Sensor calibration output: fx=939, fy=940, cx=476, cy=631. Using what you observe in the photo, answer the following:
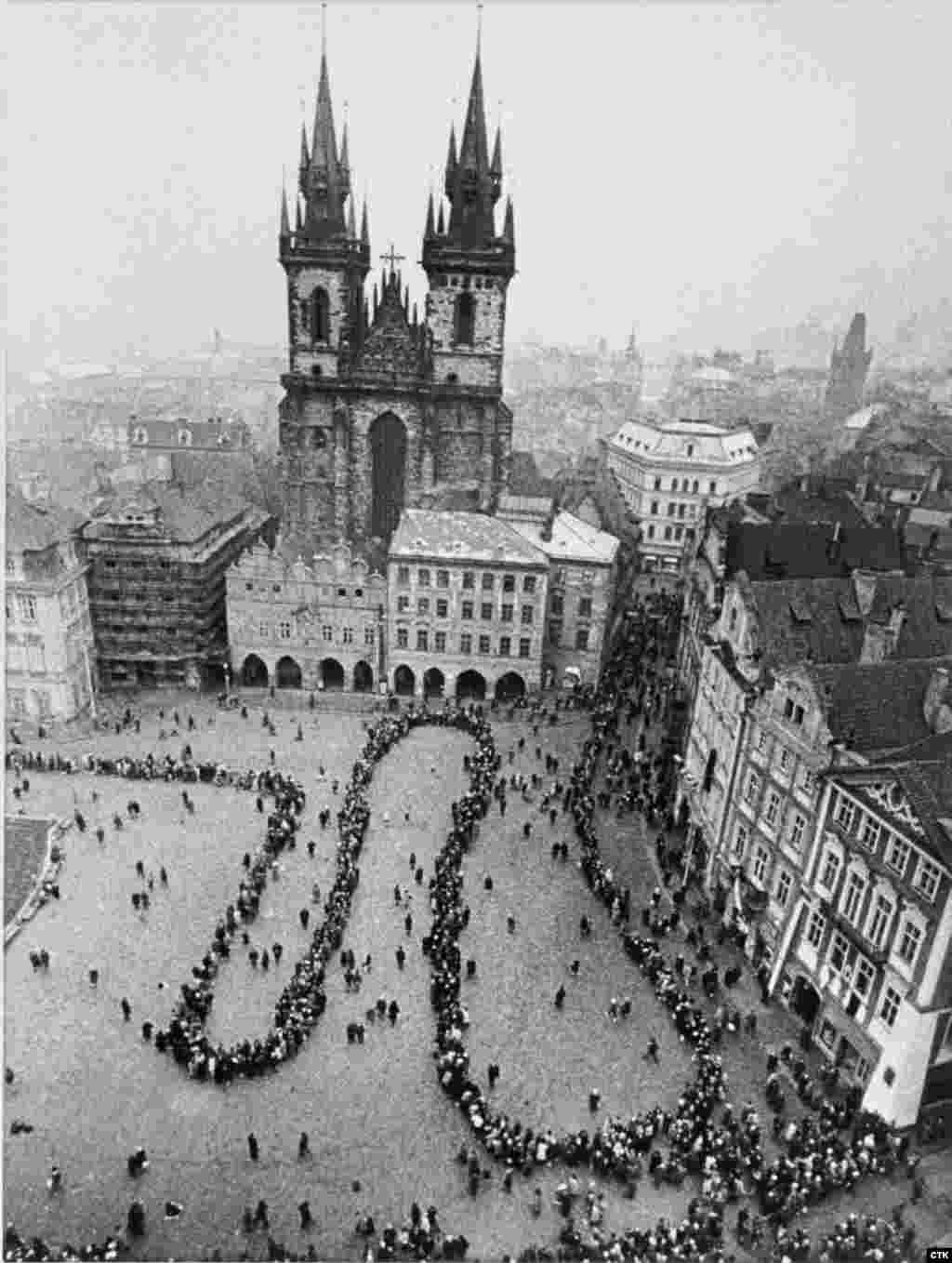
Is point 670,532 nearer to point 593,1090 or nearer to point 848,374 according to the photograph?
point 848,374

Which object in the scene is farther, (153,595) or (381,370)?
(381,370)

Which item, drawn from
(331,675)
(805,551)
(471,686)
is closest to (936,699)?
(805,551)

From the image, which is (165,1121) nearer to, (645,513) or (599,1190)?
(599,1190)

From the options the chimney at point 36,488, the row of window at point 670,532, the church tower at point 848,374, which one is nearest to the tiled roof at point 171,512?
the chimney at point 36,488

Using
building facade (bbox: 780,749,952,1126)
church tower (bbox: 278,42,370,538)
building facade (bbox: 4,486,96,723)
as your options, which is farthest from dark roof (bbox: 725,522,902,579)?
building facade (bbox: 4,486,96,723)

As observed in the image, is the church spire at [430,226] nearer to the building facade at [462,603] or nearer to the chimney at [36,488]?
the building facade at [462,603]

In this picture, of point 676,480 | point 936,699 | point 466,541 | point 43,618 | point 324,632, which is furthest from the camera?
point 676,480

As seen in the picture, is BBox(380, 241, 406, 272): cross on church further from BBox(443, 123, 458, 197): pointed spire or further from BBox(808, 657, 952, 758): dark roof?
BBox(808, 657, 952, 758): dark roof
